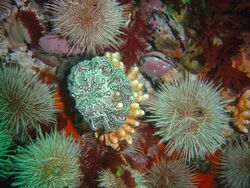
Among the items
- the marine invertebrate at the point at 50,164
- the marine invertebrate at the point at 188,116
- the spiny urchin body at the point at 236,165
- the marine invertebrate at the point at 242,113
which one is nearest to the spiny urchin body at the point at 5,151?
the marine invertebrate at the point at 50,164

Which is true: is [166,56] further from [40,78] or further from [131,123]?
[40,78]

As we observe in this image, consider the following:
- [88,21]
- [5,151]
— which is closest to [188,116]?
[88,21]

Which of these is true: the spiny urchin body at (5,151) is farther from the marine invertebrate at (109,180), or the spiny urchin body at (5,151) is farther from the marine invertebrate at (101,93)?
the marine invertebrate at (109,180)

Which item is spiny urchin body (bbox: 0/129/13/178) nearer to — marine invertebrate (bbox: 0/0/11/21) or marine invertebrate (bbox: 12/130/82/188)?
marine invertebrate (bbox: 12/130/82/188)

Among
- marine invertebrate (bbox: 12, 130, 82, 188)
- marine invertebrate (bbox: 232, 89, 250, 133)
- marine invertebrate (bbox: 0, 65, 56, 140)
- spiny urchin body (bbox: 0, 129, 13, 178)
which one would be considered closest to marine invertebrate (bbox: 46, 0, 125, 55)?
marine invertebrate (bbox: 0, 65, 56, 140)

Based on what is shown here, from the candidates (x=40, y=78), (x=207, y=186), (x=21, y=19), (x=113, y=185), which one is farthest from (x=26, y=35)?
(x=207, y=186)

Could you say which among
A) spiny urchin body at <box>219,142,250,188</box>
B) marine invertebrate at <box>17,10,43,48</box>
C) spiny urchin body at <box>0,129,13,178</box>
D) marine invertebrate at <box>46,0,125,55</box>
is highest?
marine invertebrate at <box>46,0,125,55</box>

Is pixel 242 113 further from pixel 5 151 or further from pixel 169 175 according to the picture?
pixel 5 151
